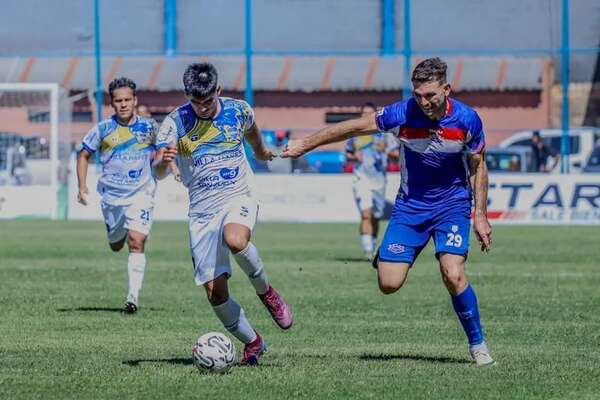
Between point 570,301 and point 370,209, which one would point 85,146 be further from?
point 370,209

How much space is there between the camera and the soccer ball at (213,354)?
363 inches

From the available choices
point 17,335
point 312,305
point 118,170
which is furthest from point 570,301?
point 17,335

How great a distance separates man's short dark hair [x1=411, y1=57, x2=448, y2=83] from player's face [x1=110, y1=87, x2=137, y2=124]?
16.9 feet

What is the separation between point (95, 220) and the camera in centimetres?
3322

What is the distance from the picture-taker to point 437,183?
9.78 metres

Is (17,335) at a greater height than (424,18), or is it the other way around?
(424,18)

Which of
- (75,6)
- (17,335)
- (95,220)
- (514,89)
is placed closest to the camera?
(17,335)

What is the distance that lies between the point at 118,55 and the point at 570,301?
1020 inches

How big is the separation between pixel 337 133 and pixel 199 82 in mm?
975

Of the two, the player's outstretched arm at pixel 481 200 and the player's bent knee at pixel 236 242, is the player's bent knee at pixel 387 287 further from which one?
the player's bent knee at pixel 236 242

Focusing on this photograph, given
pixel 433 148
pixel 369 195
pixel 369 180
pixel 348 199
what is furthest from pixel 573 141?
pixel 433 148

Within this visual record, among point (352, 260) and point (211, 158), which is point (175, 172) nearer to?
point (211, 158)

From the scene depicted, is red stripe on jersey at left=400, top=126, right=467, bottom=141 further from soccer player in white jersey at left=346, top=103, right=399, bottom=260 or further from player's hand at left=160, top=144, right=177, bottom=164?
soccer player in white jersey at left=346, top=103, right=399, bottom=260

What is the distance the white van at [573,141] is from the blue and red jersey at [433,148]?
79.5 feet
